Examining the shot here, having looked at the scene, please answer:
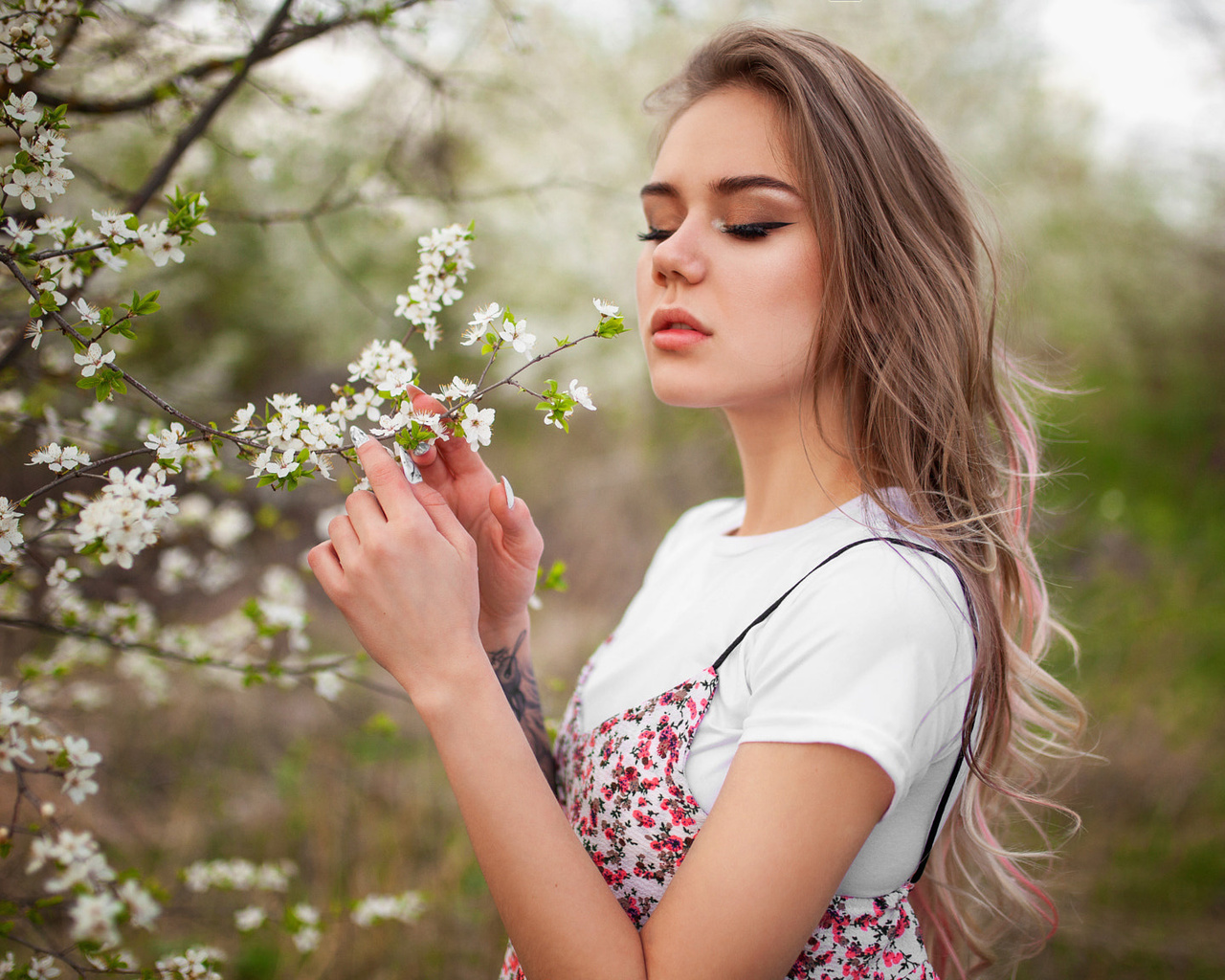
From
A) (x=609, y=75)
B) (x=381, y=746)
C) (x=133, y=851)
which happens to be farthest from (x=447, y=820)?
(x=609, y=75)

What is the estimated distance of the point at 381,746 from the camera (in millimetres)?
4129

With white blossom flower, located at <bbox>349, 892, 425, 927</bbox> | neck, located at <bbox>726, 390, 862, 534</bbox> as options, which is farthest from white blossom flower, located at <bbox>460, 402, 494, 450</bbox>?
white blossom flower, located at <bbox>349, 892, 425, 927</bbox>

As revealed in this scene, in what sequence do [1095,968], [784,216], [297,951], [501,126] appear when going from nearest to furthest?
[784,216]
[297,951]
[1095,968]
[501,126]

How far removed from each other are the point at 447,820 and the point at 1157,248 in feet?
33.5

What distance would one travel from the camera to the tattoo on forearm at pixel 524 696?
162 centimetres

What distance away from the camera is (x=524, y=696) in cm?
169

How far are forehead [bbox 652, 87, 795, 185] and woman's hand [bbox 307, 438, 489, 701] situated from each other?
2.59 ft

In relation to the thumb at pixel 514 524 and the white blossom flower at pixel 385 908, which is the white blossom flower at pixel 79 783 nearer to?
the thumb at pixel 514 524

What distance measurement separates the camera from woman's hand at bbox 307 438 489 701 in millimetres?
1101

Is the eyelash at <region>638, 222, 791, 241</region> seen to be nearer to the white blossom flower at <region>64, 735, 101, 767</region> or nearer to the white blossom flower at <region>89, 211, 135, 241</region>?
the white blossom flower at <region>89, 211, 135, 241</region>

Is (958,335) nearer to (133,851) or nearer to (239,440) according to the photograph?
(239,440)

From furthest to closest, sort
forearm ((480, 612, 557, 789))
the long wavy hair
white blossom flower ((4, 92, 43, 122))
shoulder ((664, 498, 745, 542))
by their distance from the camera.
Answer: shoulder ((664, 498, 745, 542)) < forearm ((480, 612, 557, 789)) < the long wavy hair < white blossom flower ((4, 92, 43, 122))

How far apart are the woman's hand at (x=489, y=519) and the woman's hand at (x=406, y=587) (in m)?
0.15

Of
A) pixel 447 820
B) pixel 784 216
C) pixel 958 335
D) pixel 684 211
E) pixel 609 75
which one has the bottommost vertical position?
pixel 447 820
